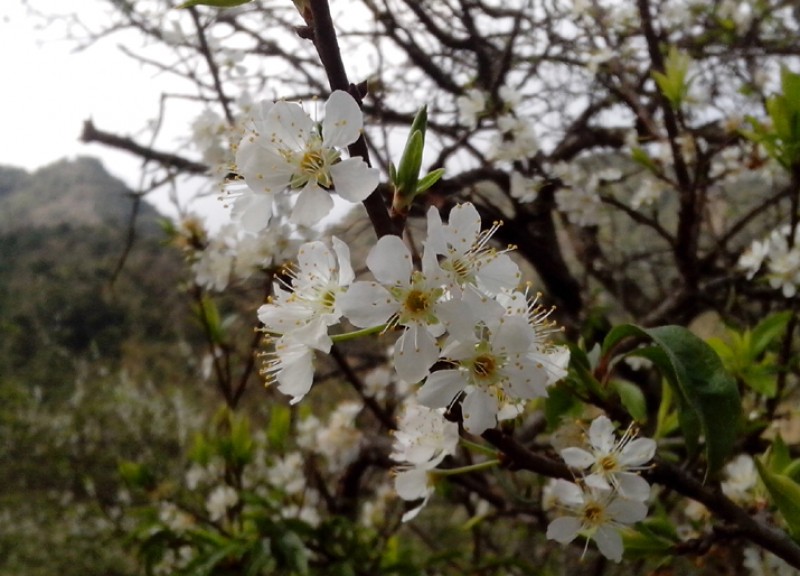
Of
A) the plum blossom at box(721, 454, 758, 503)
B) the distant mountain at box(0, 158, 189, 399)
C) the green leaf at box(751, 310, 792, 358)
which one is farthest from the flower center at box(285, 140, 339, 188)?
the distant mountain at box(0, 158, 189, 399)

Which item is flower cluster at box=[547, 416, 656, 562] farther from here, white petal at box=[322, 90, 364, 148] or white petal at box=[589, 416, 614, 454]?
white petal at box=[322, 90, 364, 148]

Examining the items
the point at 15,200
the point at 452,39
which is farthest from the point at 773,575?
the point at 15,200

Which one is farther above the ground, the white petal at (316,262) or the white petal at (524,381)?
the white petal at (316,262)

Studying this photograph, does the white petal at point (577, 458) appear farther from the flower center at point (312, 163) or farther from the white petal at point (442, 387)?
the flower center at point (312, 163)

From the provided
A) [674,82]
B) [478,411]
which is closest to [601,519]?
[478,411]

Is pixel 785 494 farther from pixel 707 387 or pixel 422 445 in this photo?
pixel 422 445

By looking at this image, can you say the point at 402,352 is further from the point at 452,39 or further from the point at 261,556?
the point at 452,39

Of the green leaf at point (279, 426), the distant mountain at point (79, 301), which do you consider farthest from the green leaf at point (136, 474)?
the distant mountain at point (79, 301)
